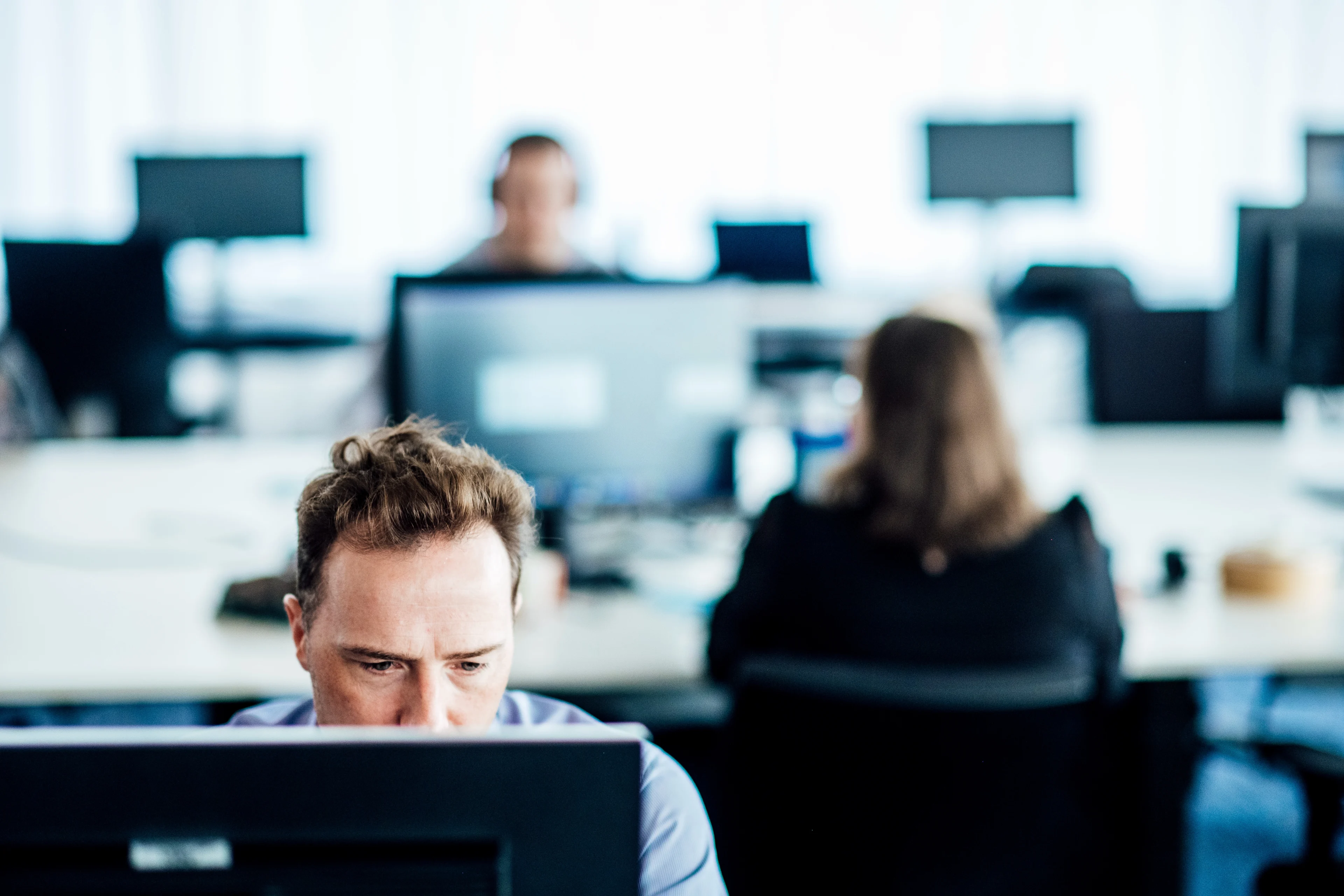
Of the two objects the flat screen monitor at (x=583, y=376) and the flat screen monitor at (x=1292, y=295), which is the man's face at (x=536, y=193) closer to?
the flat screen monitor at (x=583, y=376)

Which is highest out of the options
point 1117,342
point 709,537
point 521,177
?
point 521,177

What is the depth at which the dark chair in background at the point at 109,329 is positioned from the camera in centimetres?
306

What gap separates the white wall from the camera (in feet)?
18.1

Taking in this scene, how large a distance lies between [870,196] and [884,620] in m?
4.78

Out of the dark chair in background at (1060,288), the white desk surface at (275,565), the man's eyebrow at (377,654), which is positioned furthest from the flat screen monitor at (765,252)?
the man's eyebrow at (377,654)

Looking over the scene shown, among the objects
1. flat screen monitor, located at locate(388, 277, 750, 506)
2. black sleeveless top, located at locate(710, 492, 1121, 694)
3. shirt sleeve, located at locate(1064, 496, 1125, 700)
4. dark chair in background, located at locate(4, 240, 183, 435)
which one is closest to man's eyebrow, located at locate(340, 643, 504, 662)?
black sleeveless top, located at locate(710, 492, 1121, 694)

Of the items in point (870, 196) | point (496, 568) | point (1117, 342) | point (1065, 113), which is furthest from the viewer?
point (870, 196)

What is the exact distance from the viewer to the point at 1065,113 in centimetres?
552

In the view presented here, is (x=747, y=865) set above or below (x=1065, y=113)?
below

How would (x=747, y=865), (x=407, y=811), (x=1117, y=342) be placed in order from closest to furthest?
(x=407, y=811) → (x=747, y=865) → (x=1117, y=342)

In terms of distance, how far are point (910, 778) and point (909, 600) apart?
0.25 m

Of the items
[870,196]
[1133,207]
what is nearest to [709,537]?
[870,196]

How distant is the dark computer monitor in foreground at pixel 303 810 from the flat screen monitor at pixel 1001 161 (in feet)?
16.3

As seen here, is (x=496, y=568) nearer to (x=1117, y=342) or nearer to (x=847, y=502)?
(x=847, y=502)
